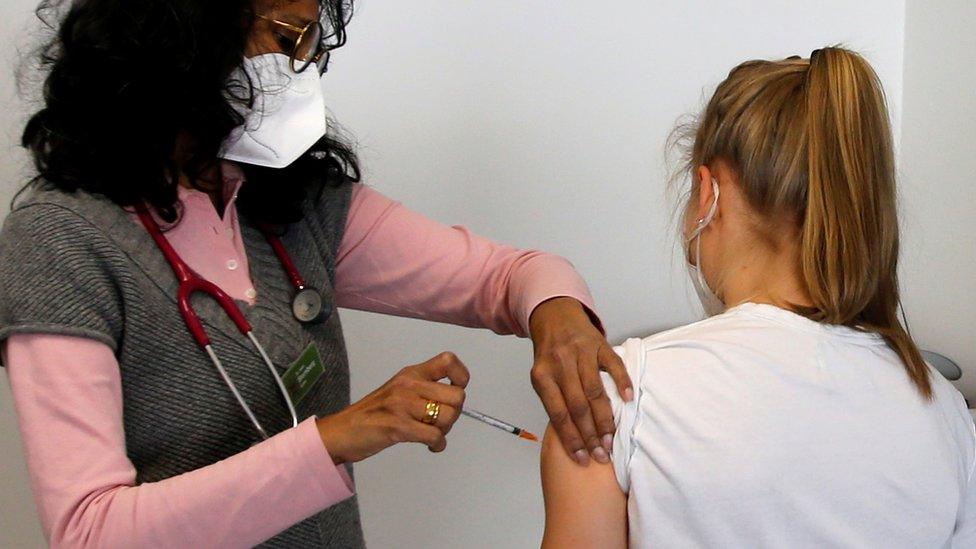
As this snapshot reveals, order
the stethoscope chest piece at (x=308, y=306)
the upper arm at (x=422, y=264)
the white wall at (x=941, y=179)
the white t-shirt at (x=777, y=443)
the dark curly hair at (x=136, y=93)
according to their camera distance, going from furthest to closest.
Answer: the white wall at (x=941, y=179), the upper arm at (x=422, y=264), the stethoscope chest piece at (x=308, y=306), the dark curly hair at (x=136, y=93), the white t-shirt at (x=777, y=443)

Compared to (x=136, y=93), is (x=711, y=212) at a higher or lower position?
lower

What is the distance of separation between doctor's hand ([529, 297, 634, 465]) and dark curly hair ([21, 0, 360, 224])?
0.45 metres

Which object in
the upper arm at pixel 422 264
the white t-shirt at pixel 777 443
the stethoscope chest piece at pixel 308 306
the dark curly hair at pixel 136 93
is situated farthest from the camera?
the upper arm at pixel 422 264

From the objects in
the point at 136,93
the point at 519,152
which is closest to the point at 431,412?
the point at 136,93

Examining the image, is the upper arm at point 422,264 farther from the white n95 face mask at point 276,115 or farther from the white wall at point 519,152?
the white wall at point 519,152

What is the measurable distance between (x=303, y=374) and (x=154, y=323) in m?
0.19

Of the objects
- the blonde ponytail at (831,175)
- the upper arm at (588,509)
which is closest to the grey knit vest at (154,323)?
the upper arm at (588,509)

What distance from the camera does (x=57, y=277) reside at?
96cm

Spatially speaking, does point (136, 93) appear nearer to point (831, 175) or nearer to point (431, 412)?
point (431, 412)

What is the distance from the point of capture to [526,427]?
1994 mm

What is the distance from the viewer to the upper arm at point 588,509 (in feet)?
3.06

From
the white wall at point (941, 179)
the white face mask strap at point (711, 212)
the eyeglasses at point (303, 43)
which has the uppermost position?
the eyeglasses at point (303, 43)

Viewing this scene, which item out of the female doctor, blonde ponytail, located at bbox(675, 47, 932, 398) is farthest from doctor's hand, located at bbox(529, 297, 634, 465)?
blonde ponytail, located at bbox(675, 47, 932, 398)

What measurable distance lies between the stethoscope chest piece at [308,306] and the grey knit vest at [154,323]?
0.04ft
